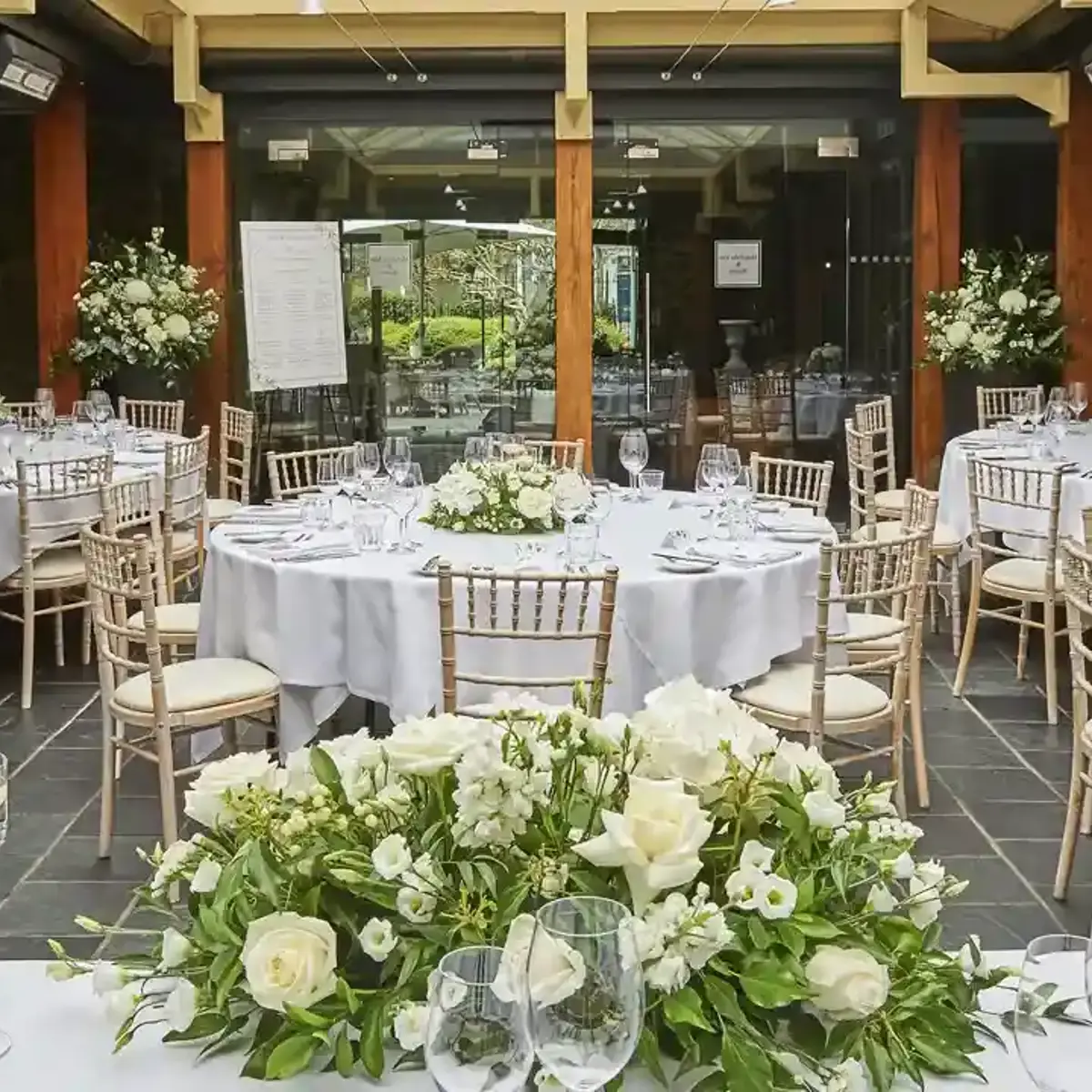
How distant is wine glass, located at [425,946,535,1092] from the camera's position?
1274 mm

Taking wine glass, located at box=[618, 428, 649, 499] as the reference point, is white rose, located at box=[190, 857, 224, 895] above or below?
below

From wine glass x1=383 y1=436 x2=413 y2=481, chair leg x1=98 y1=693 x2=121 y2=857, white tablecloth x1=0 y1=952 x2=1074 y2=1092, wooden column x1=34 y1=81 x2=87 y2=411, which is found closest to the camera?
white tablecloth x1=0 y1=952 x2=1074 y2=1092

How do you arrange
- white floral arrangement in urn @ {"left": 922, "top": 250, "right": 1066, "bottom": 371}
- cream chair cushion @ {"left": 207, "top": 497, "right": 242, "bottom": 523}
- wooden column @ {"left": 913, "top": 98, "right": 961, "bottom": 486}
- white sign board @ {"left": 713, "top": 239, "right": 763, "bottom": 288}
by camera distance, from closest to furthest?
cream chair cushion @ {"left": 207, "top": 497, "right": 242, "bottom": 523} → white floral arrangement in urn @ {"left": 922, "top": 250, "right": 1066, "bottom": 371} → wooden column @ {"left": 913, "top": 98, "right": 961, "bottom": 486} → white sign board @ {"left": 713, "top": 239, "right": 763, "bottom": 288}

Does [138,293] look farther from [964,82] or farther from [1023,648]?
[1023,648]

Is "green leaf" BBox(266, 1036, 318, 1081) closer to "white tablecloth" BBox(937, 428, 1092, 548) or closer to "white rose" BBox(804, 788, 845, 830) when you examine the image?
"white rose" BBox(804, 788, 845, 830)

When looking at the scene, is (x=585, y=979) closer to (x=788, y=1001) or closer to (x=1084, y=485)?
(x=788, y=1001)

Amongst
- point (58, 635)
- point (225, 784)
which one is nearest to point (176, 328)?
point (58, 635)

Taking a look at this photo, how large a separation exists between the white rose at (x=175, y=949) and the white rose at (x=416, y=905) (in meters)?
0.22

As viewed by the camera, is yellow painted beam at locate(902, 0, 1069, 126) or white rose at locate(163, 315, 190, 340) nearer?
white rose at locate(163, 315, 190, 340)

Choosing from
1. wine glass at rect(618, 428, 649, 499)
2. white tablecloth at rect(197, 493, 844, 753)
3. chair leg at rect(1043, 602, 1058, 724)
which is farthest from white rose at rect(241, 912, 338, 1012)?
chair leg at rect(1043, 602, 1058, 724)

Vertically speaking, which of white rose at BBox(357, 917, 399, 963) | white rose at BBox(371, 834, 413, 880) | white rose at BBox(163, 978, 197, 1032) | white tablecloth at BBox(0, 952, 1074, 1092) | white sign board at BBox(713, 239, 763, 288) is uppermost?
white sign board at BBox(713, 239, 763, 288)

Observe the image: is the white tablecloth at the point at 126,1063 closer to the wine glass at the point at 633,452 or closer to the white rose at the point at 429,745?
the white rose at the point at 429,745

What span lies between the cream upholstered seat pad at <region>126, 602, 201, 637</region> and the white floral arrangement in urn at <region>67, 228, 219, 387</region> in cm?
474

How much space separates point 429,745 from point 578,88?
31.4ft
